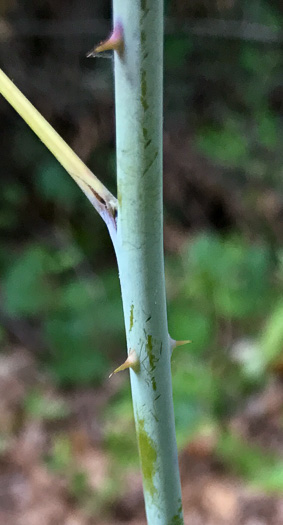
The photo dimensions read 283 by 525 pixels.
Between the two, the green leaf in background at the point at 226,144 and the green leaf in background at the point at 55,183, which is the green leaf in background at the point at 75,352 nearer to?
the green leaf in background at the point at 55,183

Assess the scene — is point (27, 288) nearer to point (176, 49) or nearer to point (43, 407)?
point (43, 407)

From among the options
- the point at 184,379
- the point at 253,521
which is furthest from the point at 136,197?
the point at 184,379

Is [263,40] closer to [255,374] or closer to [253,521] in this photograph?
[255,374]

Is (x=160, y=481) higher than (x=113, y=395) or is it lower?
higher

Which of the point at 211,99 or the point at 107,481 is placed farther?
the point at 211,99

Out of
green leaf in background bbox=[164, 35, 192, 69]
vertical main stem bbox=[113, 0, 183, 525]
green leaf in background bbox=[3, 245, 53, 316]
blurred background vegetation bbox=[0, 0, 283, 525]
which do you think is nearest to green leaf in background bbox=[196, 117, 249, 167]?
blurred background vegetation bbox=[0, 0, 283, 525]

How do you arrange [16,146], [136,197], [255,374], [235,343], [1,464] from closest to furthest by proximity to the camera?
[136,197] < [1,464] < [255,374] < [235,343] < [16,146]

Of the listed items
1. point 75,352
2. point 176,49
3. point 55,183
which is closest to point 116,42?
point 75,352

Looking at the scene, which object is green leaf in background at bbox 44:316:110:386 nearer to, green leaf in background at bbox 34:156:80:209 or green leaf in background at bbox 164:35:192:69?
green leaf in background at bbox 34:156:80:209

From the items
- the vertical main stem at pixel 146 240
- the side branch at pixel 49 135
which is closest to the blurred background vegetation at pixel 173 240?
the vertical main stem at pixel 146 240
